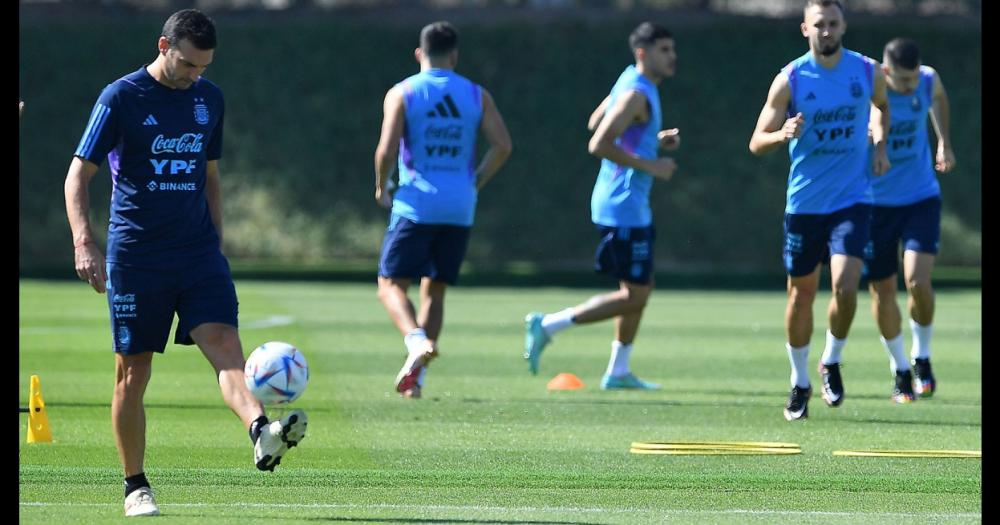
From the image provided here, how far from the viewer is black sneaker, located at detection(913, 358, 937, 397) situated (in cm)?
1210

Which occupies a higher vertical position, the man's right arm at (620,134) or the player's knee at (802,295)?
the man's right arm at (620,134)

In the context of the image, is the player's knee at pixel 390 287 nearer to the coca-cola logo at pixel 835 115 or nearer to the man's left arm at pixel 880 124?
the coca-cola logo at pixel 835 115

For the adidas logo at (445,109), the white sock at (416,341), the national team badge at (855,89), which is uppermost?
the national team badge at (855,89)

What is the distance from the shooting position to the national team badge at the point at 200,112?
731cm

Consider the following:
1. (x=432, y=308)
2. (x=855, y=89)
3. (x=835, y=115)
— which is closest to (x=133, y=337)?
(x=432, y=308)

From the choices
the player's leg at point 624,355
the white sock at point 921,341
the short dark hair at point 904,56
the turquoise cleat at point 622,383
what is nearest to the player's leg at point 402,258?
the player's leg at point 624,355

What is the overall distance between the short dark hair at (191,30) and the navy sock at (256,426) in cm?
149

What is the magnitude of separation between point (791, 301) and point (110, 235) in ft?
16.7

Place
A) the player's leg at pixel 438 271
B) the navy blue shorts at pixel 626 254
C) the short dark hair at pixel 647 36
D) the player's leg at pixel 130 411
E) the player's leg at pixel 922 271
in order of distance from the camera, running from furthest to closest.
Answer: the navy blue shorts at pixel 626 254
the short dark hair at pixel 647 36
the player's leg at pixel 922 271
the player's leg at pixel 438 271
the player's leg at pixel 130 411

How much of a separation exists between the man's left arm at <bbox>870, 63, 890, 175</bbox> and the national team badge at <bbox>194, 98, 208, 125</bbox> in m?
4.99

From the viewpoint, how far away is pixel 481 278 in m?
28.4

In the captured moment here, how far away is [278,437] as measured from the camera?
6.70 m
